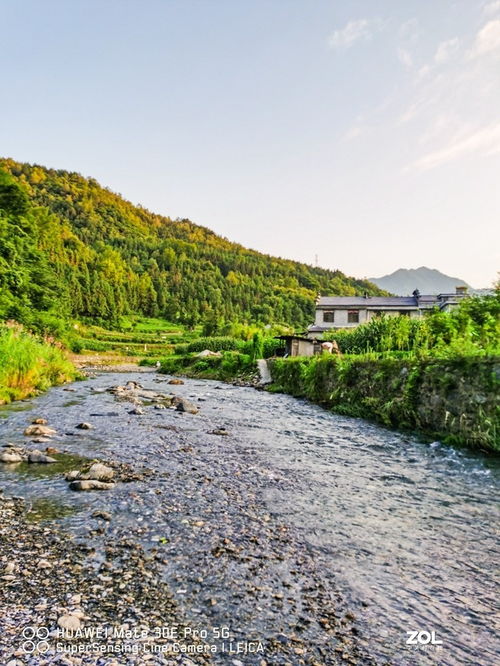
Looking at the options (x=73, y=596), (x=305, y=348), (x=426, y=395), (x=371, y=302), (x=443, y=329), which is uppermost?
(x=371, y=302)

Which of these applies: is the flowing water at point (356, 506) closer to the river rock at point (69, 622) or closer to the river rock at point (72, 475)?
the river rock at point (72, 475)

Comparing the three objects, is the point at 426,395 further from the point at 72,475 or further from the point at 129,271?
the point at 129,271

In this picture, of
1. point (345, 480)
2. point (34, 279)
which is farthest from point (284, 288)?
point (345, 480)

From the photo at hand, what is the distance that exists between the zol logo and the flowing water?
0.02 m

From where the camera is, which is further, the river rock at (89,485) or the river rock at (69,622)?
the river rock at (89,485)

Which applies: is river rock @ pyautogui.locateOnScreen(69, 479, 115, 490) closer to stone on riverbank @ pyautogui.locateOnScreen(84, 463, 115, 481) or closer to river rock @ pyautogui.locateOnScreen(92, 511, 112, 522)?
stone on riverbank @ pyautogui.locateOnScreen(84, 463, 115, 481)

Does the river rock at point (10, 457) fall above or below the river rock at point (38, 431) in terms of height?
above

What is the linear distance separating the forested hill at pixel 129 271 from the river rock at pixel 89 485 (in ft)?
74.0

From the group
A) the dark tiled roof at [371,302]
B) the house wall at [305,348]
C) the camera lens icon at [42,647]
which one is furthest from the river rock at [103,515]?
the dark tiled roof at [371,302]

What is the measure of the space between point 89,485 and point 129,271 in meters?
142

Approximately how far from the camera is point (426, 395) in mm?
10688

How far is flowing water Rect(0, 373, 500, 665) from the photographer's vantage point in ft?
10.5

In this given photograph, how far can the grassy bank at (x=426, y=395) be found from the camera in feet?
28.9

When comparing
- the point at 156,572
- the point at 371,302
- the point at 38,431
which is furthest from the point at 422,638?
the point at 371,302
